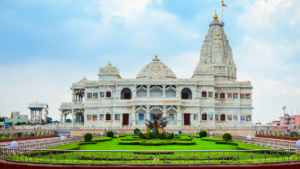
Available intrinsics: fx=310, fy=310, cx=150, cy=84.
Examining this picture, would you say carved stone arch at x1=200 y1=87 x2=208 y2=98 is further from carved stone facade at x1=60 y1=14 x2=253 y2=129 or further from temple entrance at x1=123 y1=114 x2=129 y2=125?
temple entrance at x1=123 y1=114 x2=129 y2=125

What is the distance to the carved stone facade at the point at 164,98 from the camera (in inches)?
2303

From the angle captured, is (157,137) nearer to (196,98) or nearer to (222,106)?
(196,98)

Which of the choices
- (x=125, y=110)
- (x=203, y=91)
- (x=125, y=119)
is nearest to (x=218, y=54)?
(x=203, y=91)

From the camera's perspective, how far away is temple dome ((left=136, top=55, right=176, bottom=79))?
2408 inches

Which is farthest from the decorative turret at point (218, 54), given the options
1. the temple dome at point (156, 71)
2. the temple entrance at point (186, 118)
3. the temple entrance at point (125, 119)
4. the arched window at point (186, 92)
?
the temple entrance at point (125, 119)

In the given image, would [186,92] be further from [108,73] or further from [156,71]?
[108,73]

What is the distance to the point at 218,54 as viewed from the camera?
68.1m

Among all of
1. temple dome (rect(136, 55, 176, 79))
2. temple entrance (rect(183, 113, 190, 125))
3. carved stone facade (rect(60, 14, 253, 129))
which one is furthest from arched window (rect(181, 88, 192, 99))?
temple entrance (rect(183, 113, 190, 125))

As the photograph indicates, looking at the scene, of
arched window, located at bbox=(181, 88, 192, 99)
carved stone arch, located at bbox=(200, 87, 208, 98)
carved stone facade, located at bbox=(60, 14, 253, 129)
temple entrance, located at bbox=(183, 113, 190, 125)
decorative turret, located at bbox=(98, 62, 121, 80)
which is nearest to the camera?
carved stone facade, located at bbox=(60, 14, 253, 129)

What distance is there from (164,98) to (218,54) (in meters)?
18.7

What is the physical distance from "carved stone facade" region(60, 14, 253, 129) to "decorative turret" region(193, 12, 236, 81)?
0.24m

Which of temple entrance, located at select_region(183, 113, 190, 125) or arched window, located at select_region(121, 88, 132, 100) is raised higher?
arched window, located at select_region(121, 88, 132, 100)

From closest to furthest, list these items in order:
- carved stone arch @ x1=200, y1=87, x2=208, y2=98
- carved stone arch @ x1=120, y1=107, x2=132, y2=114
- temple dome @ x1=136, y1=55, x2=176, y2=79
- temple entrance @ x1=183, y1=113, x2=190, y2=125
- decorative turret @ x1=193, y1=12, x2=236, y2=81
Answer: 1. carved stone arch @ x1=120, y1=107, x2=132, y2=114
2. temple entrance @ x1=183, y1=113, x2=190, y2=125
3. carved stone arch @ x1=200, y1=87, x2=208, y2=98
4. temple dome @ x1=136, y1=55, x2=176, y2=79
5. decorative turret @ x1=193, y1=12, x2=236, y2=81

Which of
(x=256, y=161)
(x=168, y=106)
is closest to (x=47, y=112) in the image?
(x=168, y=106)
